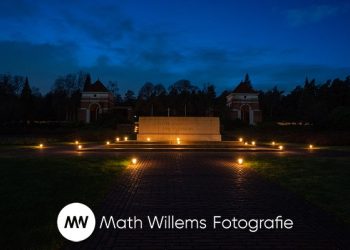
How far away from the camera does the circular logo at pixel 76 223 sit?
553cm

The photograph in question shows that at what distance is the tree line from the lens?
58.4m

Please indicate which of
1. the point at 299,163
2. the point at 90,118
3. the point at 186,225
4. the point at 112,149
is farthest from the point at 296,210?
the point at 90,118

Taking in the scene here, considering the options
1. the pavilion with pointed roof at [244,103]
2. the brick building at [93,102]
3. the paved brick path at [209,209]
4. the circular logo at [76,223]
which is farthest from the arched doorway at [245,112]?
the circular logo at [76,223]

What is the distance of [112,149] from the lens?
22.0 metres

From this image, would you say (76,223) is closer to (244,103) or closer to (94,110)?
(94,110)

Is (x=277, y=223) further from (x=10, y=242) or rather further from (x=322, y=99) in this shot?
(x=322, y=99)

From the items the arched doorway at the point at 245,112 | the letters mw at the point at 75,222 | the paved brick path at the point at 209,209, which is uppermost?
the arched doorway at the point at 245,112

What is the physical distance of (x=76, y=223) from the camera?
19.6ft

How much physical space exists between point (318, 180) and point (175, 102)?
171 ft

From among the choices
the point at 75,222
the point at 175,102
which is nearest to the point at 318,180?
the point at 75,222

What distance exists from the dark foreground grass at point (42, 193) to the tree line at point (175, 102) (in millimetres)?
Answer: 39267

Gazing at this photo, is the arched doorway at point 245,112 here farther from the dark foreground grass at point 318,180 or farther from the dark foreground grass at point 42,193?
the dark foreground grass at point 42,193

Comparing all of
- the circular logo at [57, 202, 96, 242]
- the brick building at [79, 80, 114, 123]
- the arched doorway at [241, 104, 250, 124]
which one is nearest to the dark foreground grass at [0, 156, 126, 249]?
the circular logo at [57, 202, 96, 242]

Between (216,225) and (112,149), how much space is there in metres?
16.5
